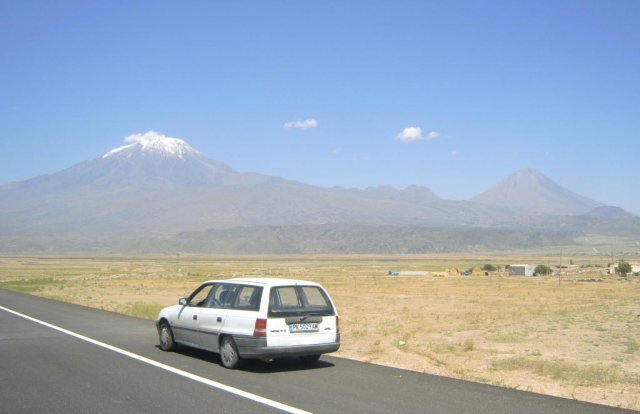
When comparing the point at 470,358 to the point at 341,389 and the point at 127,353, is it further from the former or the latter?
the point at 127,353

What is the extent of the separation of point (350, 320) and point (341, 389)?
14806mm

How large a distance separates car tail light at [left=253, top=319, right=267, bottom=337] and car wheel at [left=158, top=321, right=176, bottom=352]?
3201 mm

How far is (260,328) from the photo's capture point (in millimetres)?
11820

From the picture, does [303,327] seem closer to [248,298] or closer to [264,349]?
[264,349]

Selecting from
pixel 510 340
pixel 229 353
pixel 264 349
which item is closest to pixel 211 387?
pixel 264 349

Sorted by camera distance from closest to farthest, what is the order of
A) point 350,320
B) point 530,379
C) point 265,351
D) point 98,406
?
point 98,406, point 265,351, point 530,379, point 350,320

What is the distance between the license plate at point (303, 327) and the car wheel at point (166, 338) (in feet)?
11.3

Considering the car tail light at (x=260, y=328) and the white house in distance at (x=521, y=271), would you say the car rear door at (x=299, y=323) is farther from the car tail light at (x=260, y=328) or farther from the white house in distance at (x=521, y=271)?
the white house in distance at (x=521, y=271)

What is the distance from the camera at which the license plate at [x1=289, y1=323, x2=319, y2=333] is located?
476 inches

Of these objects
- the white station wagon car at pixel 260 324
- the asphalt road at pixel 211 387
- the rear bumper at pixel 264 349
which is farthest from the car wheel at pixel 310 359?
the rear bumper at pixel 264 349

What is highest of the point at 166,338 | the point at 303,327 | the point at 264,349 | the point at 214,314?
the point at 214,314

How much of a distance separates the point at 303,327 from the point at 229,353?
1.39 meters

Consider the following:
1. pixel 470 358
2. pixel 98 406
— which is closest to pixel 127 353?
pixel 98 406

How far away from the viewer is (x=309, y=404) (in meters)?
9.48
